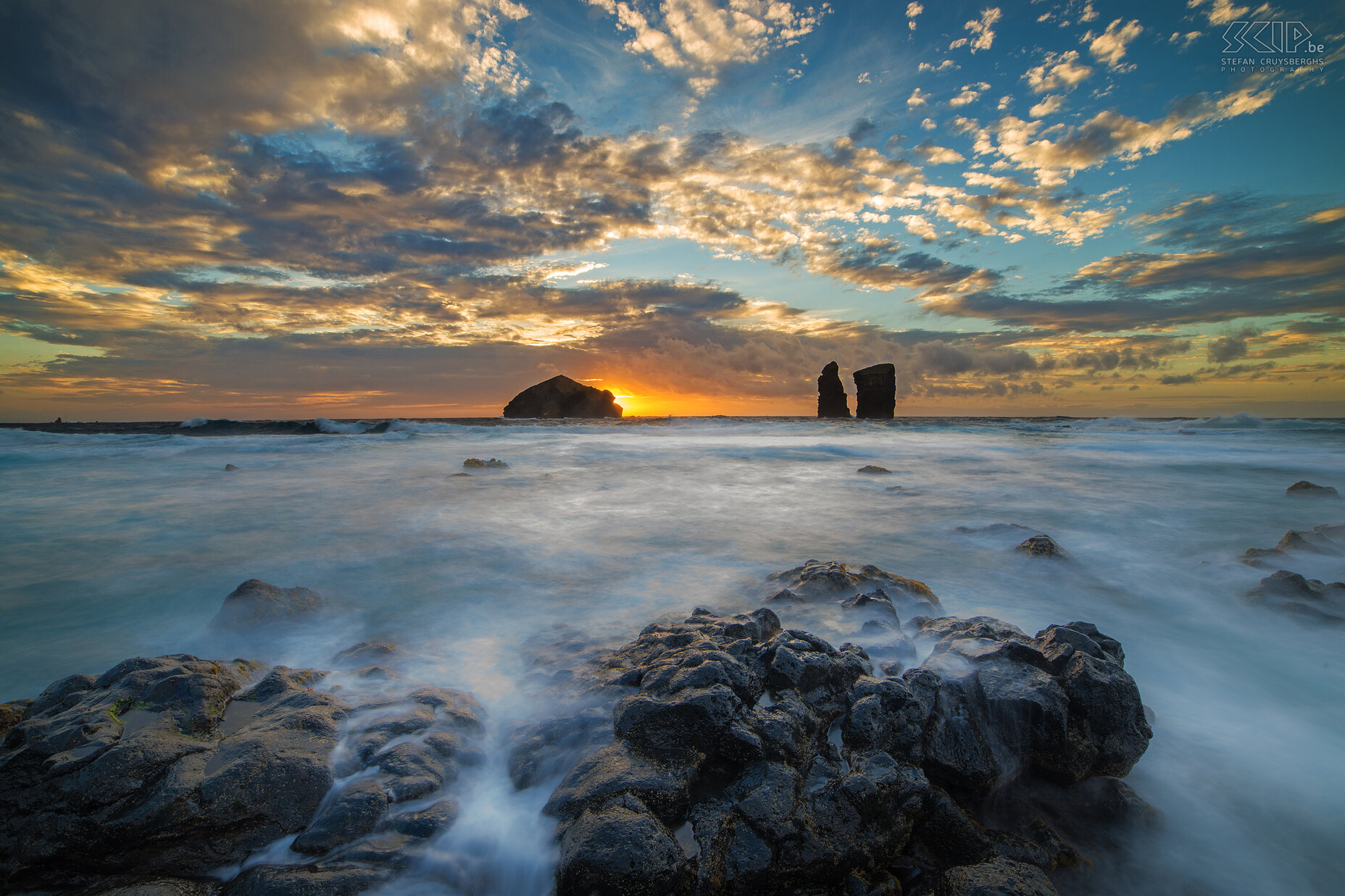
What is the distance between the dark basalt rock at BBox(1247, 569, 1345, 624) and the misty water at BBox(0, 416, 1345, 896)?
0.12 m

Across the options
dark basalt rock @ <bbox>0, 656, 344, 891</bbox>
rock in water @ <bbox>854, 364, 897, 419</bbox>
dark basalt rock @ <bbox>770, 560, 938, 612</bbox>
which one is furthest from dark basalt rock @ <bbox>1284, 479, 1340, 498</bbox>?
rock in water @ <bbox>854, 364, 897, 419</bbox>

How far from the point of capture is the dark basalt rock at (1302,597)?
3.69 meters

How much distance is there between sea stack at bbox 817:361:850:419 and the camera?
57156 millimetres

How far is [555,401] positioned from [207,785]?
209ft

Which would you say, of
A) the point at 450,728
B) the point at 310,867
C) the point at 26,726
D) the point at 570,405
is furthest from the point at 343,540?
the point at 570,405

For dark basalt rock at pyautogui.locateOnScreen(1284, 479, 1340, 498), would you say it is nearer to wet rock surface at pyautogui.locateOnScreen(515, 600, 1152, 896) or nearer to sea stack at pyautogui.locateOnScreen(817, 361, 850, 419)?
wet rock surface at pyautogui.locateOnScreen(515, 600, 1152, 896)

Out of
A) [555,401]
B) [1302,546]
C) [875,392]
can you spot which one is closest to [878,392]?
[875,392]

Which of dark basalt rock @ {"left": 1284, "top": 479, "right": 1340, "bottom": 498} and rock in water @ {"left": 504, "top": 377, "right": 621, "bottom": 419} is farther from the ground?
rock in water @ {"left": 504, "top": 377, "right": 621, "bottom": 419}

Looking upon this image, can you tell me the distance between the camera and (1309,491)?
7.90 meters

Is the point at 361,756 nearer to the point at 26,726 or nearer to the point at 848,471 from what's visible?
the point at 26,726

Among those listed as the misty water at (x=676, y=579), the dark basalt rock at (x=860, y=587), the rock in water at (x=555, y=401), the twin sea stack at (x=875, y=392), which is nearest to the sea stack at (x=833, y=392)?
the twin sea stack at (x=875, y=392)

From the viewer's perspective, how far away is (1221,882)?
77.0 inches

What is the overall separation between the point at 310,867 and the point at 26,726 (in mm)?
1424

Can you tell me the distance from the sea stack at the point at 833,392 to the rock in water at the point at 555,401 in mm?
27234
